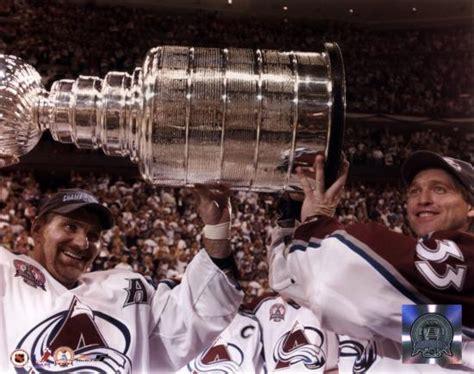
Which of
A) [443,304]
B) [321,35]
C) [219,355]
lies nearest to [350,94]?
[321,35]

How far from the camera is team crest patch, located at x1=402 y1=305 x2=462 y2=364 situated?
32.4 inches

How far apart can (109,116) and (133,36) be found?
36.7 inches

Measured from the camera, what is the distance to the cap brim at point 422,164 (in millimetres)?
952

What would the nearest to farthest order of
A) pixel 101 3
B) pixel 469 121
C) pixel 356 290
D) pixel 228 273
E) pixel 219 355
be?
pixel 356 290 < pixel 228 273 < pixel 101 3 < pixel 469 121 < pixel 219 355

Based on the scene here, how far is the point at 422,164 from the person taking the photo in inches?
39.7

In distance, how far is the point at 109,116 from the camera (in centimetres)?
82

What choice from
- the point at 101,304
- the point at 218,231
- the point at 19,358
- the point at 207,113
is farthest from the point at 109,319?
the point at 207,113

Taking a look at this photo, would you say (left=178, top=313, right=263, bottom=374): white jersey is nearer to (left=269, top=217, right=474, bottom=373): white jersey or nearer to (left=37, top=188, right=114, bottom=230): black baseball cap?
(left=37, top=188, right=114, bottom=230): black baseball cap

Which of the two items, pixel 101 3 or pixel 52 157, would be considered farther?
pixel 52 157

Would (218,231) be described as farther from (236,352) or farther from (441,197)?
(236,352)

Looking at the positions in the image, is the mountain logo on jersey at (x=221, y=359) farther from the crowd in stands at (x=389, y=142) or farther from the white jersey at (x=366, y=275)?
the white jersey at (x=366, y=275)

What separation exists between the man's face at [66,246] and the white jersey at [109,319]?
0.04 metres

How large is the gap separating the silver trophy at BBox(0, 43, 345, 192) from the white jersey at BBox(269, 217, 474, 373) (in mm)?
91

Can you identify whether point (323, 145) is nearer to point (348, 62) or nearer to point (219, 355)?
point (348, 62)
